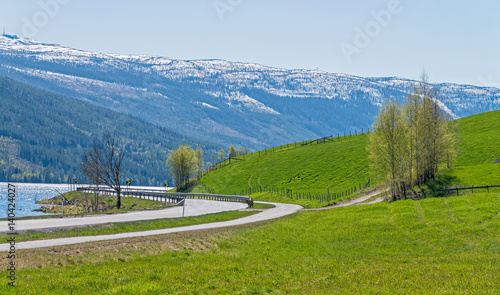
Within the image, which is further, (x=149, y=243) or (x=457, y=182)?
(x=457, y=182)

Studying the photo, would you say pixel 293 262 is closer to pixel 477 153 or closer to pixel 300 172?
pixel 477 153

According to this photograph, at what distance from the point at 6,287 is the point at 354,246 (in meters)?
25.4

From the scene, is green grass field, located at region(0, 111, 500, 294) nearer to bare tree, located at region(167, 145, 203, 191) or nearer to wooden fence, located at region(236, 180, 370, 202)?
wooden fence, located at region(236, 180, 370, 202)

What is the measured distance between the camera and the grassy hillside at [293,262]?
20.2 meters

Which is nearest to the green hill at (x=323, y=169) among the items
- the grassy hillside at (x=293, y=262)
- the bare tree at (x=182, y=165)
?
the bare tree at (x=182, y=165)

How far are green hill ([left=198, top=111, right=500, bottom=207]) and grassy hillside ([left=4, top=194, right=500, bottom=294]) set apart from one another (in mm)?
39550

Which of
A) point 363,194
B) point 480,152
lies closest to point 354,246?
point 363,194

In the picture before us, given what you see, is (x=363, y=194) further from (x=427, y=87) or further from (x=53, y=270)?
(x=53, y=270)

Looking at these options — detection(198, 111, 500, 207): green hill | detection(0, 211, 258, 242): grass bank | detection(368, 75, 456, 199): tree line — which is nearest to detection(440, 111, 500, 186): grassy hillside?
detection(198, 111, 500, 207): green hill

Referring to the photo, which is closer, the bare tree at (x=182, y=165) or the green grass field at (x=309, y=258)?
the green grass field at (x=309, y=258)

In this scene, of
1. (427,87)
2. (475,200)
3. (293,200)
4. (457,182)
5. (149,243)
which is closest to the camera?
(149,243)

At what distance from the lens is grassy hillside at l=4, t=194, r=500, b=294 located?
796 inches

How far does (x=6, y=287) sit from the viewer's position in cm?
1905

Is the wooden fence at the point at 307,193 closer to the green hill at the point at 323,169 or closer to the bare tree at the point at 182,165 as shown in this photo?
the green hill at the point at 323,169
